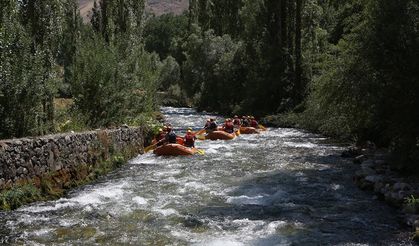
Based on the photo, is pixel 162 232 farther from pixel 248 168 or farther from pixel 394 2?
pixel 394 2

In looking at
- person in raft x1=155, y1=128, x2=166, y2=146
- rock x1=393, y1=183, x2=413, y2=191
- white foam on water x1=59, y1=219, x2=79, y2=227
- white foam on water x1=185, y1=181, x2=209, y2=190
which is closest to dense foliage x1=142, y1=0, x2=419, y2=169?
rock x1=393, y1=183, x2=413, y2=191

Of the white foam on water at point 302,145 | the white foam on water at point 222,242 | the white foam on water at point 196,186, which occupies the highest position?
the white foam on water at point 222,242

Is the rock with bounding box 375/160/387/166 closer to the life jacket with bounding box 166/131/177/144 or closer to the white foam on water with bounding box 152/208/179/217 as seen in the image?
the white foam on water with bounding box 152/208/179/217

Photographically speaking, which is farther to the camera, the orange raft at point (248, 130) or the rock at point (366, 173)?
the orange raft at point (248, 130)

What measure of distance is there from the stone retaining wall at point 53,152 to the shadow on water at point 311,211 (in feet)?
11.6

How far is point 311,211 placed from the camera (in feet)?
32.2

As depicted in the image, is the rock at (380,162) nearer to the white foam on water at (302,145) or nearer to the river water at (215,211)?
the river water at (215,211)

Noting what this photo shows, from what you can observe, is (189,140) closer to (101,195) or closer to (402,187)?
(101,195)

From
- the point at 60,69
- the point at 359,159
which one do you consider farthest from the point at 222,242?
the point at 60,69

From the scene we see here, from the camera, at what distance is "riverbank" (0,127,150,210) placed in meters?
9.22

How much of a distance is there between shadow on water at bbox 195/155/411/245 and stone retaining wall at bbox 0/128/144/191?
11.6ft

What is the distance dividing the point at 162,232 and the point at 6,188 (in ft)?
10.3

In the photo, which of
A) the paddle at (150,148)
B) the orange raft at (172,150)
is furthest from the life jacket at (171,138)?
the paddle at (150,148)

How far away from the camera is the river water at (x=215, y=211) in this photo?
801 centimetres
